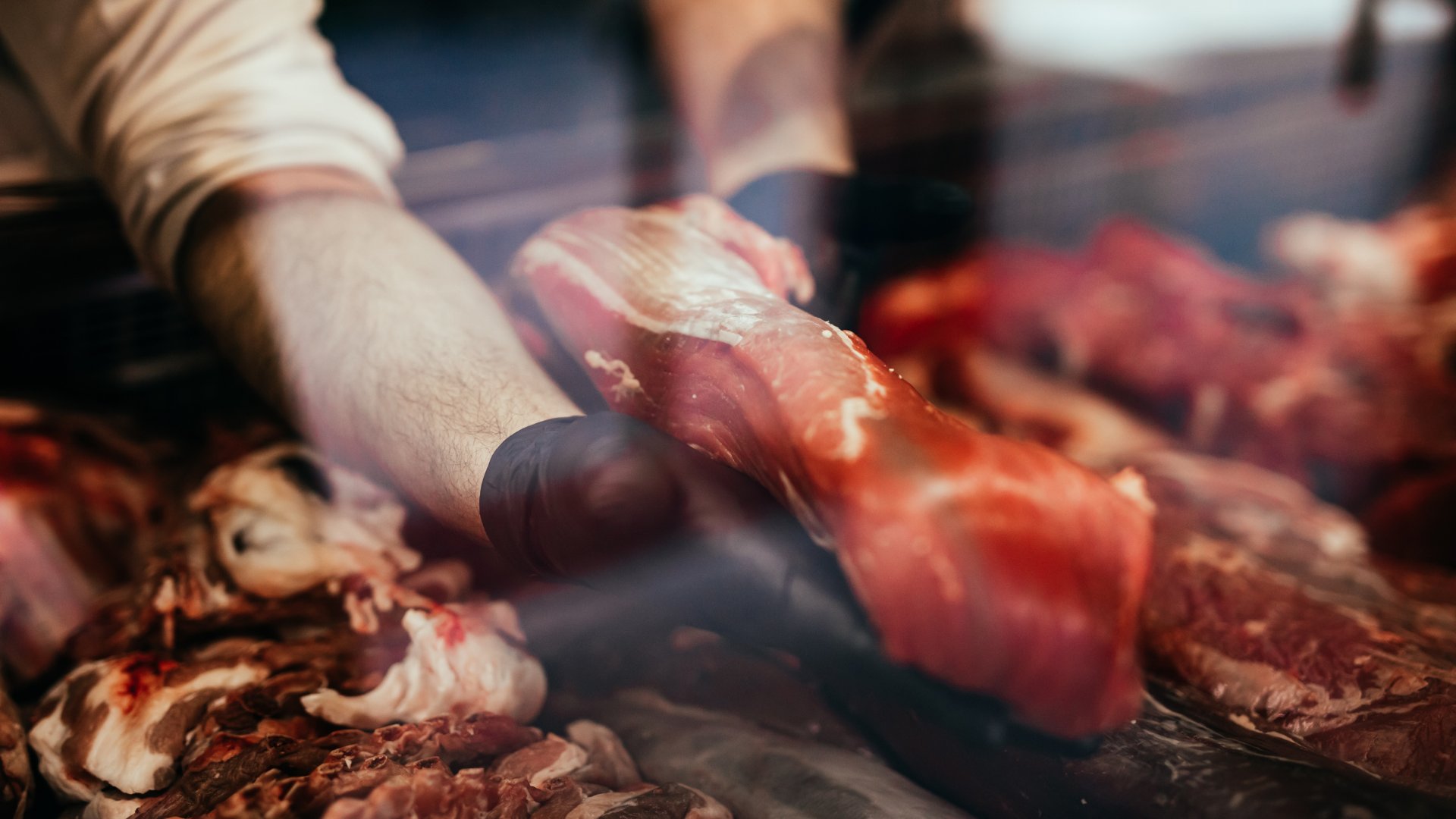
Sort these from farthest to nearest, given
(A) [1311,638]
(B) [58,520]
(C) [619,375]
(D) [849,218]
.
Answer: (D) [849,218], (B) [58,520], (A) [1311,638], (C) [619,375]

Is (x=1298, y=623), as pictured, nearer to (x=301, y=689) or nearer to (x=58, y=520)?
(x=301, y=689)

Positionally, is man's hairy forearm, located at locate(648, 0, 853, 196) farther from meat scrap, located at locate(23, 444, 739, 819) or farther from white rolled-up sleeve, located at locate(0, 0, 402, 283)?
meat scrap, located at locate(23, 444, 739, 819)

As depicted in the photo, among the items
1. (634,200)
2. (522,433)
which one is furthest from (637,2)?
(522,433)

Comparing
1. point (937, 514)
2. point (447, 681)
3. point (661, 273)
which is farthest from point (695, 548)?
point (447, 681)

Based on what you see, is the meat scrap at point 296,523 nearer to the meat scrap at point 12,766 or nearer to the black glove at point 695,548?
the meat scrap at point 12,766

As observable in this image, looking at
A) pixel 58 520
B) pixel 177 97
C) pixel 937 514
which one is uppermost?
pixel 177 97

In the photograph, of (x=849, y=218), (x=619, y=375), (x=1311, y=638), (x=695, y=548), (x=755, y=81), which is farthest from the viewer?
(x=755, y=81)

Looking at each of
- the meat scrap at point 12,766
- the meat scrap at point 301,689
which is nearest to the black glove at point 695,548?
the meat scrap at point 301,689
